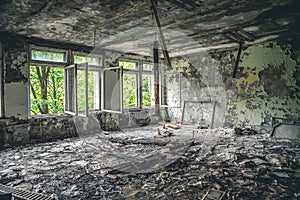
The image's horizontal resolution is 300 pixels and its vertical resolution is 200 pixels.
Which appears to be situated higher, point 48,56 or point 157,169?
point 48,56

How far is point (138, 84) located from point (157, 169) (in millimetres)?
4788

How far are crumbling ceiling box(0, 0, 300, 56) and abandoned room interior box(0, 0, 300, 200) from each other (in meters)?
0.02

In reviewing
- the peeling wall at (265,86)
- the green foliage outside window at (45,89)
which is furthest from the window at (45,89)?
the peeling wall at (265,86)

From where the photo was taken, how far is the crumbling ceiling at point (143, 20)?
11.8 ft

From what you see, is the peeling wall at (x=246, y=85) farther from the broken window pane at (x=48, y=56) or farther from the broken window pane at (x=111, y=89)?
the broken window pane at (x=48, y=56)

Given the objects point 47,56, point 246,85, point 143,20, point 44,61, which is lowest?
point 246,85

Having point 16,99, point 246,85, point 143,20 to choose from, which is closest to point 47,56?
point 16,99

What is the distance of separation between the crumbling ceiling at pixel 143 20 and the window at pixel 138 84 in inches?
71.8

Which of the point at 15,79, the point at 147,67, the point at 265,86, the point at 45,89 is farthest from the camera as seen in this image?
the point at 45,89

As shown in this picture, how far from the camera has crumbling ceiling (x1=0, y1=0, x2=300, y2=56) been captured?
11.8ft

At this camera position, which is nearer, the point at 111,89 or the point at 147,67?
the point at 111,89

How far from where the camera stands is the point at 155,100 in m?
5.57

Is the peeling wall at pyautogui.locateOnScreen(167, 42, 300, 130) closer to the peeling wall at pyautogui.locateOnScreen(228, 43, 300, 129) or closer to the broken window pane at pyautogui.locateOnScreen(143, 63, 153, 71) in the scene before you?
the peeling wall at pyautogui.locateOnScreen(228, 43, 300, 129)

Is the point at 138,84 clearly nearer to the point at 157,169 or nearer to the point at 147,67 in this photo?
the point at 147,67
